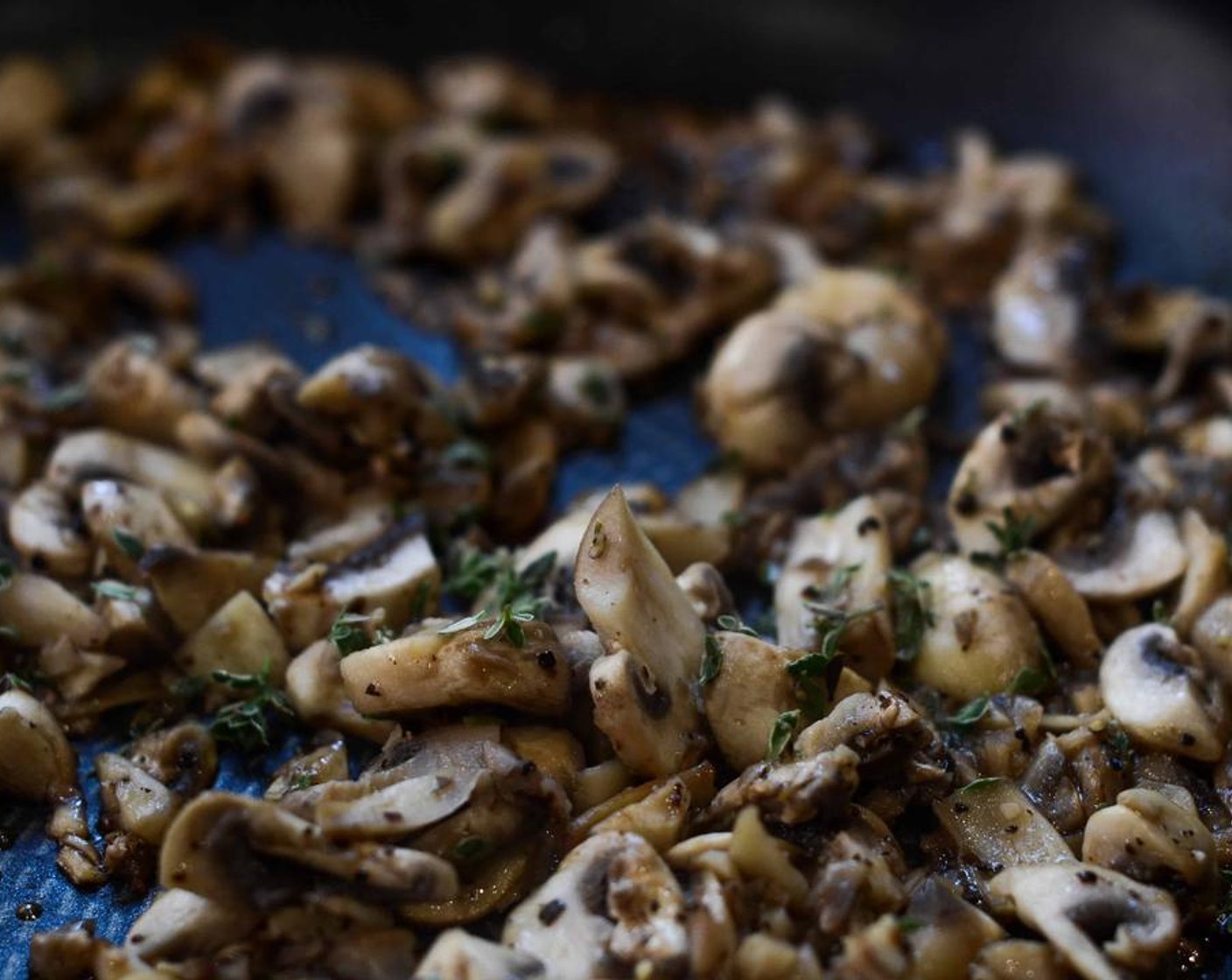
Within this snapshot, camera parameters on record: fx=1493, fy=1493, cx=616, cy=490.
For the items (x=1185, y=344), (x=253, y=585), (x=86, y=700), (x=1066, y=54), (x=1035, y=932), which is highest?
(x=1066, y=54)

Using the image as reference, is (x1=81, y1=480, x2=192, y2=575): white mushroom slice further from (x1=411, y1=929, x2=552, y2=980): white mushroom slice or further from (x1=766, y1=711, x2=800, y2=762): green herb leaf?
(x1=766, y1=711, x2=800, y2=762): green herb leaf

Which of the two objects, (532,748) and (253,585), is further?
(253,585)

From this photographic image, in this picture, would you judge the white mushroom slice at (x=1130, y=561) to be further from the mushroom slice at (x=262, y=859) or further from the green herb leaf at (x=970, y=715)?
the mushroom slice at (x=262, y=859)

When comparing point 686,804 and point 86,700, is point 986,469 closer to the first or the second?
point 686,804

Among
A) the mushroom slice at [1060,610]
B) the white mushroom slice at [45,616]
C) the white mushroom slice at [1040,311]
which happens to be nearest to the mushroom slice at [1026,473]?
the mushroom slice at [1060,610]

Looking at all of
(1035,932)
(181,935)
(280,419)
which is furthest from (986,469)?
(181,935)

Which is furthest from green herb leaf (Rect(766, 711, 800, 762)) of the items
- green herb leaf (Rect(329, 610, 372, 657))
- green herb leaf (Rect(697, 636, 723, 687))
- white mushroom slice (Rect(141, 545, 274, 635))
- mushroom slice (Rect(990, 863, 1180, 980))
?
white mushroom slice (Rect(141, 545, 274, 635))

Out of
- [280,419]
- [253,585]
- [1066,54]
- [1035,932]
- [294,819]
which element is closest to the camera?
[294,819]
